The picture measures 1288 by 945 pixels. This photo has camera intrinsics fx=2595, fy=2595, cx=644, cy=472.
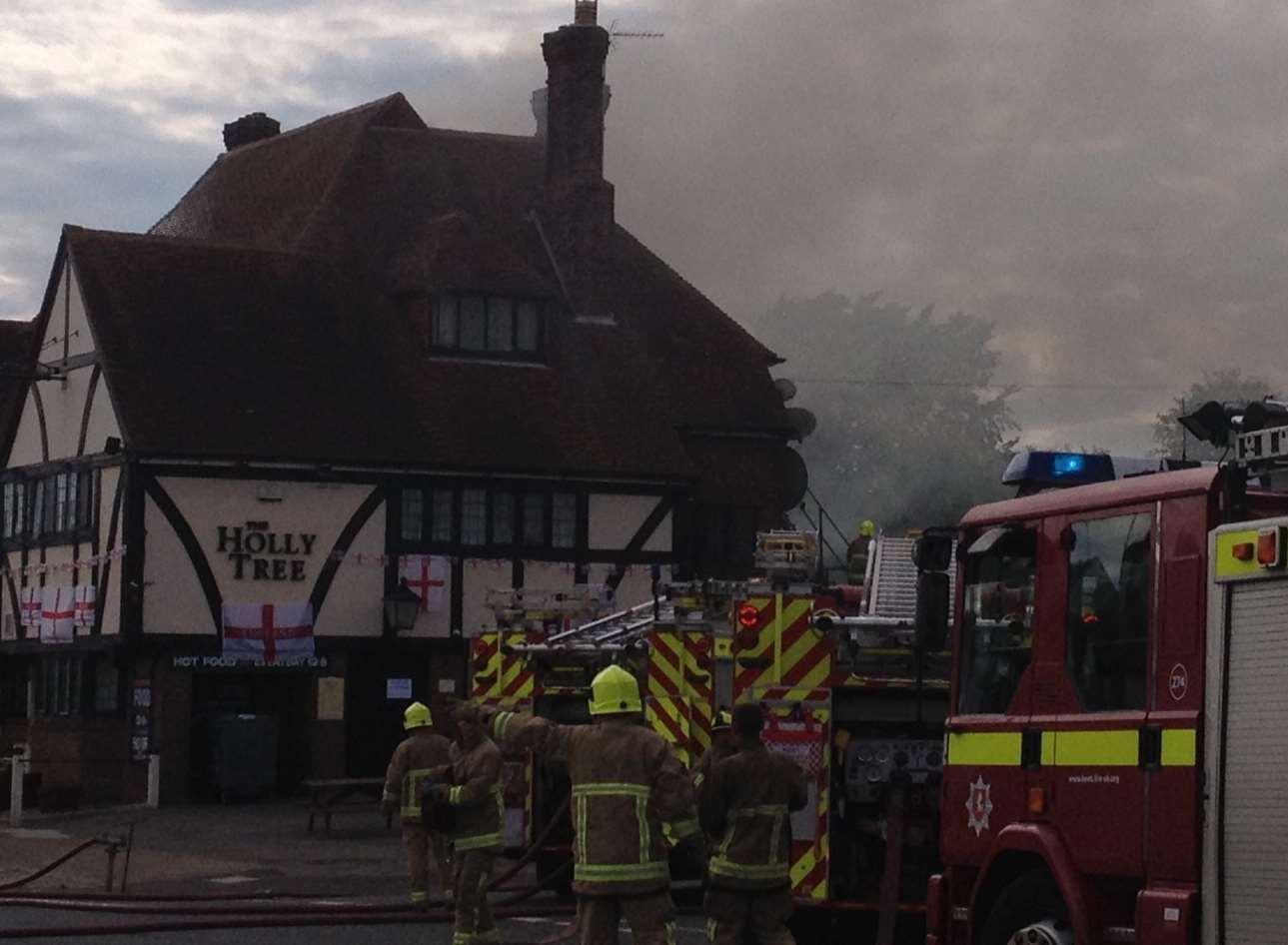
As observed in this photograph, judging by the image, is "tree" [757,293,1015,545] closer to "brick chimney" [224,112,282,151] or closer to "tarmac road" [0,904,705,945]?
"brick chimney" [224,112,282,151]

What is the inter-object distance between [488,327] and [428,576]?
4561 mm

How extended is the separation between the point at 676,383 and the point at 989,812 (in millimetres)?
30834

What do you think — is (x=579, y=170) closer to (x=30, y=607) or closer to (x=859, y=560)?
(x=30, y=607)

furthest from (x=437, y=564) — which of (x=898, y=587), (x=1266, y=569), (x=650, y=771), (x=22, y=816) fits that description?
(x=1266, y=569)

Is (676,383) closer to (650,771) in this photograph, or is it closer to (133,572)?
(133,572)

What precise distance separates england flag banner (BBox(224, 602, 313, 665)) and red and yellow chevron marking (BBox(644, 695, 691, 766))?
18.3 metres

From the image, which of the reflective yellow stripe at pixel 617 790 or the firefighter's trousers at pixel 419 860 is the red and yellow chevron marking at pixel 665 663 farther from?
the reflective yellow stripe at pixel 617 790

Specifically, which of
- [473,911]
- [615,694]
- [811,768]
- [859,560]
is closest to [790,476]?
[859,560]

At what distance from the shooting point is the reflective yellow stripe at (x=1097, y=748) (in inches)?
416

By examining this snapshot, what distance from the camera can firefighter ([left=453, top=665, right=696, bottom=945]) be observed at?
1190 centimetres

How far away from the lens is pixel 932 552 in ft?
39.4

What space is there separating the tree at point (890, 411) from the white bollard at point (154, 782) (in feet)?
74.1

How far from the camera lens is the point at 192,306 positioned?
38.7 meters

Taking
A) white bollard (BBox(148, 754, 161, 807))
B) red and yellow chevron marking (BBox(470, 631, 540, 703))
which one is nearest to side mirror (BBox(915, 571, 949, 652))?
red and yellow chevron marking (BBox(470, 631, 540, 703))
